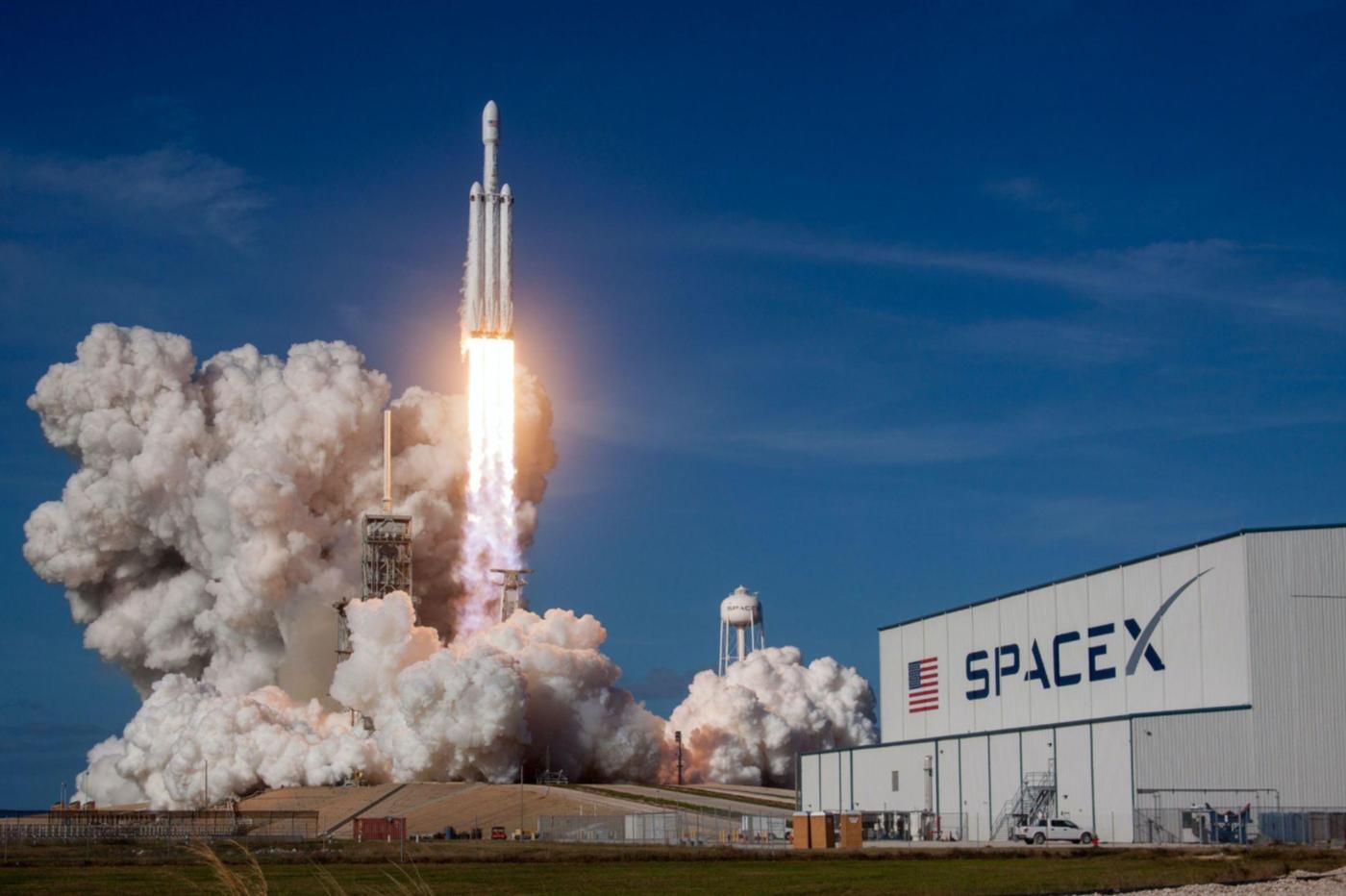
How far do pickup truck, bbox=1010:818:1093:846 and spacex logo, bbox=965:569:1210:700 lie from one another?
6.76 metres

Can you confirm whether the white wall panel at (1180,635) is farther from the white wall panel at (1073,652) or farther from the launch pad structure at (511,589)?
the launch pad structure at (511,589)

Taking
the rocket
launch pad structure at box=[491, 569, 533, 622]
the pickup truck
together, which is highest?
the rocket

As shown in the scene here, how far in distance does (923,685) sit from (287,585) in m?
37.9

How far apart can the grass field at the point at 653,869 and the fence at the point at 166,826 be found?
977cm

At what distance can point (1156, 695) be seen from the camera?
61.5 m

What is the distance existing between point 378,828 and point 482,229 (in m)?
33.2

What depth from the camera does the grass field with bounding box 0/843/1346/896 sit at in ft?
124

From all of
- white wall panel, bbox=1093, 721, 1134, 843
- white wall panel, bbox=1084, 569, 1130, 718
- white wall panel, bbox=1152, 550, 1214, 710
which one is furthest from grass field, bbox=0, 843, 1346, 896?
white wall panel, bbox=1084, 569, 1130, 718

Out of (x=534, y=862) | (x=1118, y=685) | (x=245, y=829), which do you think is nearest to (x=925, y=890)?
(x=534, y=862)

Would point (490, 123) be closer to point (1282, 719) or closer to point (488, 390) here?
point (488, 390)

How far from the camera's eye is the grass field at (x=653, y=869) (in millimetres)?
37875

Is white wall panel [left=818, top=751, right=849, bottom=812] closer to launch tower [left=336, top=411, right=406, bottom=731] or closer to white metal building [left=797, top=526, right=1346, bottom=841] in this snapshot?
white metal building [left=797, top=526, right=1346, bottom=841]

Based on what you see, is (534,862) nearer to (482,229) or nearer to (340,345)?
(482,229)

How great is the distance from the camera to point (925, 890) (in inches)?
1384
